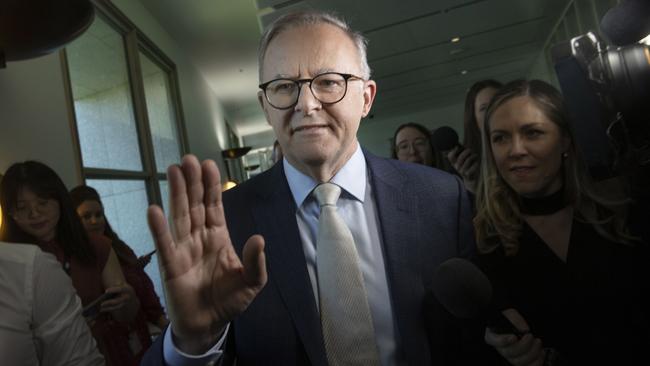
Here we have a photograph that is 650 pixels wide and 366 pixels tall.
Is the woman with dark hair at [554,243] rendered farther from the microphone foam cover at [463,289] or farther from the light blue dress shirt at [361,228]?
the light blue dress shirt at [361,228]

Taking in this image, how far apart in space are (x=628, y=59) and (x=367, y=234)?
2.33 feet

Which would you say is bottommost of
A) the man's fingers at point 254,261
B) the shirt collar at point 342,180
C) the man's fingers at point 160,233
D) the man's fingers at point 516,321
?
the man's fingers at point 516,321

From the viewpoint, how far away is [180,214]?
28.6 inches

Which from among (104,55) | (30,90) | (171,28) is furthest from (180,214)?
(171,28)

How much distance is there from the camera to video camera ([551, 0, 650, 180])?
0.95m

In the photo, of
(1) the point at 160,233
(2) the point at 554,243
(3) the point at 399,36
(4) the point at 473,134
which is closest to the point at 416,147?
(4) the point at 473,134

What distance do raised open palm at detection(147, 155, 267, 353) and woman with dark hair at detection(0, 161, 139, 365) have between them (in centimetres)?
110

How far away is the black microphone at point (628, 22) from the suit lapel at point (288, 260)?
0.80m

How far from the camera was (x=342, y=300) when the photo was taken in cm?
93

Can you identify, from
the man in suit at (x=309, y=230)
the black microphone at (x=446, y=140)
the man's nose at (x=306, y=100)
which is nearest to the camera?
the man in suit at (x=309, y=230)

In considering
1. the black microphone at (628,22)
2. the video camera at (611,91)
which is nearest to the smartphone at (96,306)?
the video camera at (611,91)

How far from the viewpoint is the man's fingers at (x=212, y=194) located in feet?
2.41

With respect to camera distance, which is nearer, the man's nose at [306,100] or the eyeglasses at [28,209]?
the man's nose at [306,100]

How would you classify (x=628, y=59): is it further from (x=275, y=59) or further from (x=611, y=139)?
(x=275, y=59)
